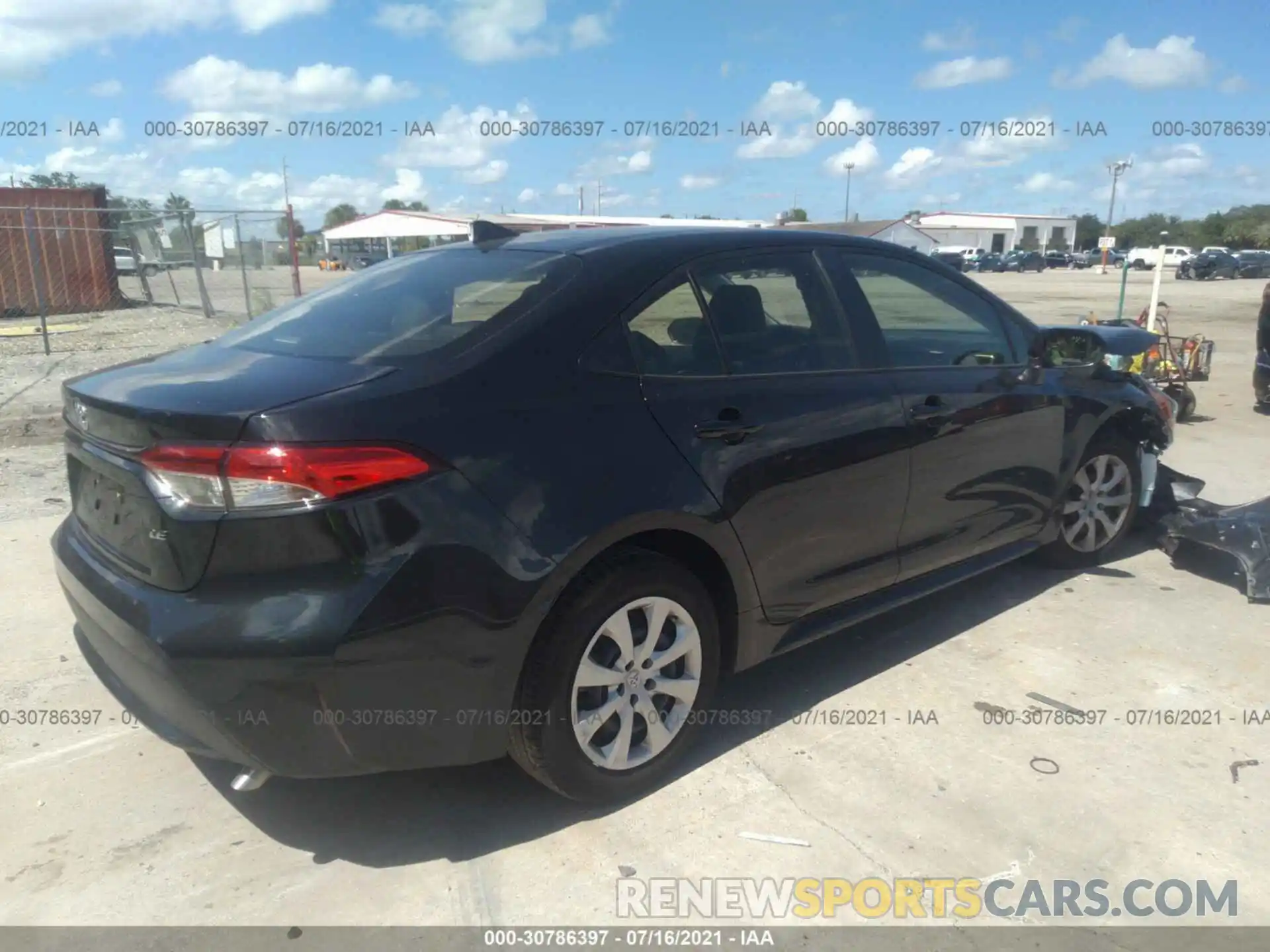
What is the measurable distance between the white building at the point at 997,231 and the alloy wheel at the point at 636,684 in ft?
287

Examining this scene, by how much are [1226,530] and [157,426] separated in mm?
4714

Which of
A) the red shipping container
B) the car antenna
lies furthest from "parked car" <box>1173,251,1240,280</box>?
the car antenna

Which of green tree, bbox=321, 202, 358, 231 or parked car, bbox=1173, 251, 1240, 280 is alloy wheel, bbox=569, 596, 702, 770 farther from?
green tree, bbox=321, 202, 358, 231

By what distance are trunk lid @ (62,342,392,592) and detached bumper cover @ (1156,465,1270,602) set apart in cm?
416

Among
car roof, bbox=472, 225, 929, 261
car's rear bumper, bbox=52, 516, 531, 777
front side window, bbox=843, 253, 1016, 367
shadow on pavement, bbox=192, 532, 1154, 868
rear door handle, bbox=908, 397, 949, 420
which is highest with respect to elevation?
car roof, bbox=472, 225, 929, 261

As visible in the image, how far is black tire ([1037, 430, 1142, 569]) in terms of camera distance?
4684mm

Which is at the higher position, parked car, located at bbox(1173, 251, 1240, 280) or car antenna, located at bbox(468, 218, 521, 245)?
car antenna, located at bbox(468, 218, 521, 245)

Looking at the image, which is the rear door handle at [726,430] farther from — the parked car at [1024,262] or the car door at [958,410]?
the parked car at [1024,262]

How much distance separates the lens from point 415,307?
122 inches

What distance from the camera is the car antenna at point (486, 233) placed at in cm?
365

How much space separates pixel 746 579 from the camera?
3.14 meters

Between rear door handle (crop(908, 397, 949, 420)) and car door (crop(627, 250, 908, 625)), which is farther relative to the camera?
rear door handle (crop(908, 397, 949, 420))

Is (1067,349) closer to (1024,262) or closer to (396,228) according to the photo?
(396,228)

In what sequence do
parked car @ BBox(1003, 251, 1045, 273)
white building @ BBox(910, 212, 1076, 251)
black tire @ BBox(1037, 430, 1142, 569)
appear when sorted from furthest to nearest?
white building @ BBox(910, 212, 1076, 251) < parked car @ BBox(1003, 251, 1045, 273) < black tire @ BBox(1037, 430, 1142, 569)
